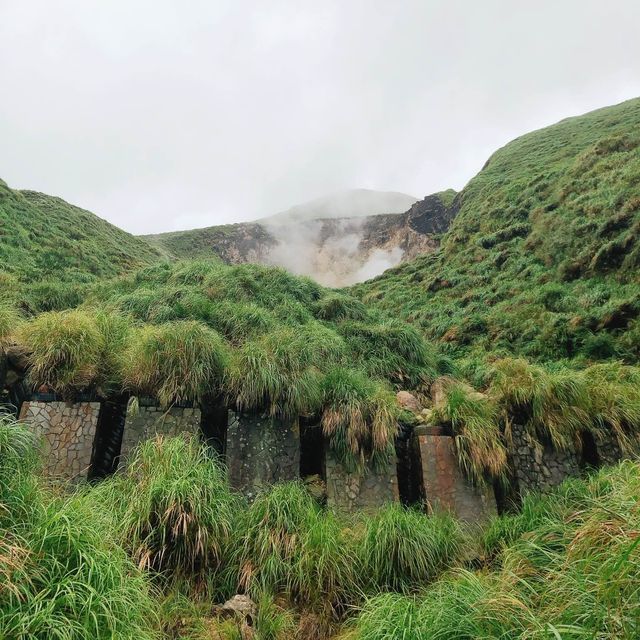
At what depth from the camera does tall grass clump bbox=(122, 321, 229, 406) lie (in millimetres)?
6242

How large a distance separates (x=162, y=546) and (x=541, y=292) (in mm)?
14560

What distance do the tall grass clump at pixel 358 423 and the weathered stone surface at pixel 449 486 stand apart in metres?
0.55

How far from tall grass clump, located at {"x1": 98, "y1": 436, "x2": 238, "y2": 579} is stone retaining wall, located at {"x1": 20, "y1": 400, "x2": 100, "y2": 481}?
994 millimetres

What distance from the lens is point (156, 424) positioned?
6.09 meters

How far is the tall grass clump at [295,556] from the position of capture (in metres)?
4.38

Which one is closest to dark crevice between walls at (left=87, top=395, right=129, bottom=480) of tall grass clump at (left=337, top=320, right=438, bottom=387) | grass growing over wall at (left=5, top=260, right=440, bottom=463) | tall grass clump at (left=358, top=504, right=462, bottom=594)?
grass growing over wall at (left=5, top=260, right=440, bottom=463)

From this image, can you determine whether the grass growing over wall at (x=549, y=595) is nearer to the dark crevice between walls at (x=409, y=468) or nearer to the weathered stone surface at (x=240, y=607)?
the weathered stone surface at (x=240, y=607)

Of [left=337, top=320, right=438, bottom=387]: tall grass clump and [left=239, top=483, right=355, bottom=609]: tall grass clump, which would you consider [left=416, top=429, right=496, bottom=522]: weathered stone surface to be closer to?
[left=239, top=483, right=355, bottom=609]: tall grass clump

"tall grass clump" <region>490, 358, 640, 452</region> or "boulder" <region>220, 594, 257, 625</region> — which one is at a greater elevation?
"tall grass clump" <region>490, 358, 640, 452</region>

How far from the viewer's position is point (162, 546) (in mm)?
4367

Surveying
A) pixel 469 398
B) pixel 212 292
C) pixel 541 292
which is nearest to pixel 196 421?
pixel 469 398

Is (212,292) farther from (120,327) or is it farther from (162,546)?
(162,546)

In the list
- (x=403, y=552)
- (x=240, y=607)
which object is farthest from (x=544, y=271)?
(x=240, y=607)

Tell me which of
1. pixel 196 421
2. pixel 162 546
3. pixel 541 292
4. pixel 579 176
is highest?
pixel 579 176
